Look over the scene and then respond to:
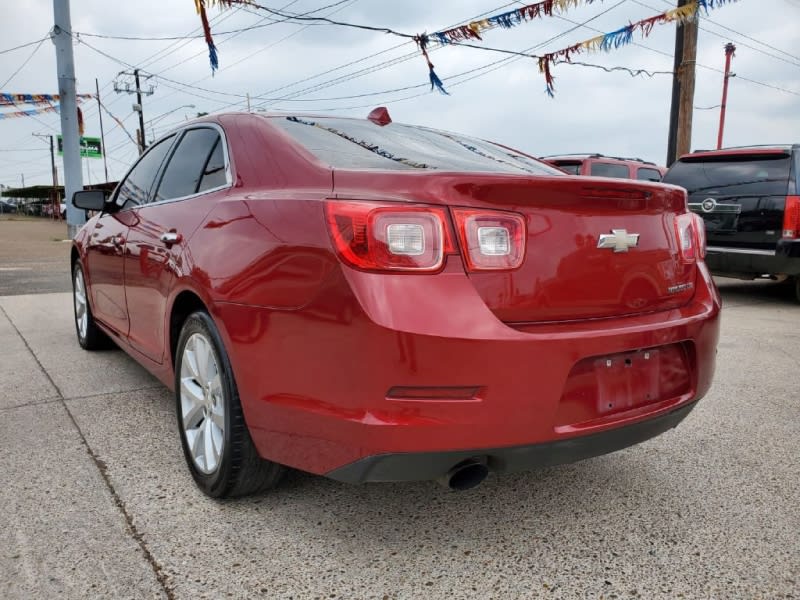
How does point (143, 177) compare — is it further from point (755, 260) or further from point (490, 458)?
point (755, 260)

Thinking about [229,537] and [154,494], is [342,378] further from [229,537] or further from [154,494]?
[154,494]

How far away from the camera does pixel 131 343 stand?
341 cm

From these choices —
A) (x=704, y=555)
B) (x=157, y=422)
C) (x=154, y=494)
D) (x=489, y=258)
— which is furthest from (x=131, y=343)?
(x=704, y=555)

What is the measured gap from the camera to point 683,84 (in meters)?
11.5

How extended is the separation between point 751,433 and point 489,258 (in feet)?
7.13

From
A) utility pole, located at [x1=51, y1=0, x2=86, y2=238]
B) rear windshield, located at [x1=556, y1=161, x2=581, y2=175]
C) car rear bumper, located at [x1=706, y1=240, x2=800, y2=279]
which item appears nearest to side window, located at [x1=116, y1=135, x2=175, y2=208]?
car rear bumper, located at [x1=706, y1=240, x2=800, y2=279]

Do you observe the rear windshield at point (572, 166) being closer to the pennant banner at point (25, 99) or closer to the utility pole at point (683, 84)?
the utility pole at point (683, 84)

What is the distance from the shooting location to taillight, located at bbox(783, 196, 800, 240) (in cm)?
682

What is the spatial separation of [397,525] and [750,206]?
650 cm

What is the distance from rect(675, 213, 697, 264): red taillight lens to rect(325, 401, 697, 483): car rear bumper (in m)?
0.64

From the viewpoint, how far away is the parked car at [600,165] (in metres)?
9.27

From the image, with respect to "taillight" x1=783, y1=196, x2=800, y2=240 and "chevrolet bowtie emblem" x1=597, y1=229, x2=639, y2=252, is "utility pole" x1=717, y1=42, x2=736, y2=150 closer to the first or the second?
"taillight" x1=783, y1=196, x2=800, y2=240

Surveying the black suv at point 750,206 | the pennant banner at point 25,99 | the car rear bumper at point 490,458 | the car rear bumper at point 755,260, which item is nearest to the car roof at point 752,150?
the black suv at point 750,206

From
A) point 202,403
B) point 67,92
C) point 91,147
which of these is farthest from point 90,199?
point 91,147
